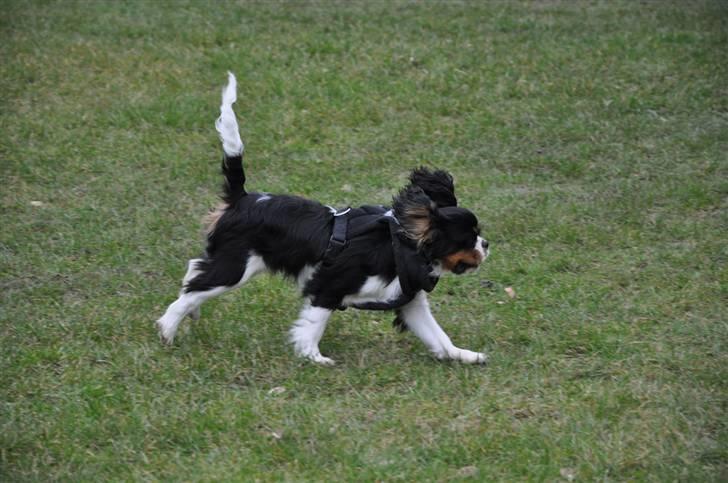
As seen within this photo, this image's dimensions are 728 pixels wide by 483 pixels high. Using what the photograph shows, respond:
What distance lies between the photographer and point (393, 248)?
19.1 feet

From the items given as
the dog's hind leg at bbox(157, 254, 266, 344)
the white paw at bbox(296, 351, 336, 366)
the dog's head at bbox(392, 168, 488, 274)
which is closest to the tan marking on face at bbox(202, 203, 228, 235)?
the dog's hind leg at bbox(157, 254, 266, 344)

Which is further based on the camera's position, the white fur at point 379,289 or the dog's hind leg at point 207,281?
the dog's hind leg at point 207,281

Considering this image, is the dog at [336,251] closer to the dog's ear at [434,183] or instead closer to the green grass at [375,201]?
the dog's ear at [434,183]

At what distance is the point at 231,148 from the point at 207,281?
814 mm

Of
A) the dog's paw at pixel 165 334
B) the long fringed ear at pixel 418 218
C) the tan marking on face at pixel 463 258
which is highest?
the long fringed ear at pixel 418 218

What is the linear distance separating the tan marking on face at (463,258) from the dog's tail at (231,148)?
131 cm

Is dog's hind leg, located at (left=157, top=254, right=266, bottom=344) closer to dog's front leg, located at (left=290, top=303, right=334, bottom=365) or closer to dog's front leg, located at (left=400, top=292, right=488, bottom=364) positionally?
dog's front leg, located at (left=290, top=303, right=334, bottom=365)

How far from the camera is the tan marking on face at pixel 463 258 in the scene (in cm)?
584

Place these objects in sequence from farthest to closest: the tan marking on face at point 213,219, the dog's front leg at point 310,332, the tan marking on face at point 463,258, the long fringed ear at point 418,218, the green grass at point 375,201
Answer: the tan marking on face at point 213,219, the dog's front leg at point 310,332, the tan marking on face at point 463,258, the long fringed ear at point 418,218, the green grass at point 375,201

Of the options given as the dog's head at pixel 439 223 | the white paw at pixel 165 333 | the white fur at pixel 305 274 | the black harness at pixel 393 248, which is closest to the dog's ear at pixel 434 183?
the dog's head at pixel 439 223

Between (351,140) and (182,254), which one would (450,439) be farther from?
(351,140)

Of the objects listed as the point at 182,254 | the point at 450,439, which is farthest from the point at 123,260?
the point at 450,439

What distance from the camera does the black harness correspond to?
5758 millimetres

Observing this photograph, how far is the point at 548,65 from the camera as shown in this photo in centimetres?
1184
